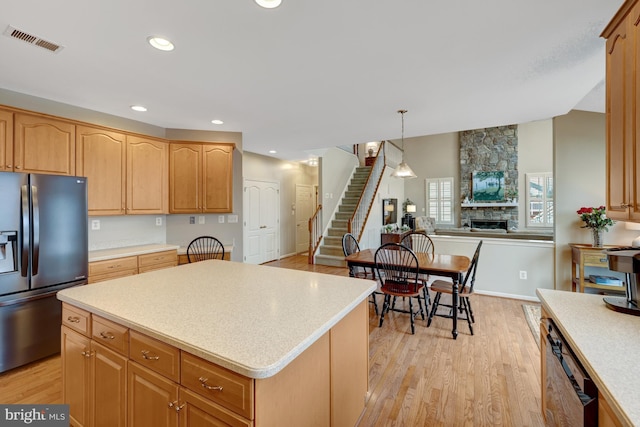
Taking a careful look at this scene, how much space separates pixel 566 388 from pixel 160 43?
118 inches

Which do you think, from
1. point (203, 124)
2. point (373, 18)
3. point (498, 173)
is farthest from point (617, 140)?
point (498, 173)

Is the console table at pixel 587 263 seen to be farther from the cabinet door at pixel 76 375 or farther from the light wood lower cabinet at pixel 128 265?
the light wood lower cabinet at pixel 128 265

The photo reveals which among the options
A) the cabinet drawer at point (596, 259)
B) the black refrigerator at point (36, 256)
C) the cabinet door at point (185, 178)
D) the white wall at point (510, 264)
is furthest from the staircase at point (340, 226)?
the black refrigerator at point (36, 256)

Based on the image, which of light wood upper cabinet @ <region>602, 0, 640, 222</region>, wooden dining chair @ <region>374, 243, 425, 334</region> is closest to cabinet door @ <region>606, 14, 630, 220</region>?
light wood upper cabinet @ <region>602, 0, 640, 222</region>

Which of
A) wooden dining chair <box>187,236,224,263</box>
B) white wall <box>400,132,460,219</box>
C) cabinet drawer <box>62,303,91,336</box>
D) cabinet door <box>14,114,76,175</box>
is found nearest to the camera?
cabinet drawer <box>62,303,91,336</box>

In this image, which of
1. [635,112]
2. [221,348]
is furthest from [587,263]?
[221,348]

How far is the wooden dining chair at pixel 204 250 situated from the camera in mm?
3902

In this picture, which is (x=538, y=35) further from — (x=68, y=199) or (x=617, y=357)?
(x=68, y=199)

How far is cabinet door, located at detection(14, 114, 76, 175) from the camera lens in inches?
103

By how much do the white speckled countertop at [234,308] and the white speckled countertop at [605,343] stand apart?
0.93 m

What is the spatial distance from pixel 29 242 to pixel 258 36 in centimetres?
259

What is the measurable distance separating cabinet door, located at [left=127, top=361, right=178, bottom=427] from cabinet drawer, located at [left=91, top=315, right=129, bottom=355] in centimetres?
10

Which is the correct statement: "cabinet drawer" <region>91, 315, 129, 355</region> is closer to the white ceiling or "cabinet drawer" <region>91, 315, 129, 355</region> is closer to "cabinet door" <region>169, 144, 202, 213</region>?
the white ceiling

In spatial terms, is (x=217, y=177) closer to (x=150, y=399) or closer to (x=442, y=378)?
(x=150, y=399)
